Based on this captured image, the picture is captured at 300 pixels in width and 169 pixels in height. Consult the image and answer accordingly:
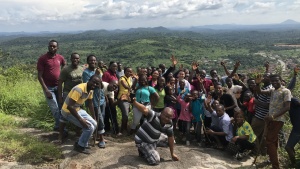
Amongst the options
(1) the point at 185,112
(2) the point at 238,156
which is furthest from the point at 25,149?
(2) the point at 238,156

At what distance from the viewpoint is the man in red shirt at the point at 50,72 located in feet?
19.7

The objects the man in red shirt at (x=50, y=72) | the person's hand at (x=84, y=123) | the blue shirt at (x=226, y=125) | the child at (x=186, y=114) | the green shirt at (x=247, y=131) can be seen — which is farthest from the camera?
the child at (x=186, y=114)

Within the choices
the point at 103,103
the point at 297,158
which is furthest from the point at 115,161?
the point at 297,158

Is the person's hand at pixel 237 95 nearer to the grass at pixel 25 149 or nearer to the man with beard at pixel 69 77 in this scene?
the man with beard at pixel 69 77

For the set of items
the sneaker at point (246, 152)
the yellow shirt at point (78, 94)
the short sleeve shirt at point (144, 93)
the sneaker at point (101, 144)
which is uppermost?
the yellow shirt at point (78, 94)

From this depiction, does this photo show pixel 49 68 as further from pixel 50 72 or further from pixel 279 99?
pixel 279 99

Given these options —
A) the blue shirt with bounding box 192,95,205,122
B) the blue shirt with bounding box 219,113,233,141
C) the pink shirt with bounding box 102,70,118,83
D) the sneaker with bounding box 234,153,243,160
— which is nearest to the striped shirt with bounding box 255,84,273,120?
the blue shirt with bounding box 219,113,233,141

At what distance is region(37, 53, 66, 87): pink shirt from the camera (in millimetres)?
6023

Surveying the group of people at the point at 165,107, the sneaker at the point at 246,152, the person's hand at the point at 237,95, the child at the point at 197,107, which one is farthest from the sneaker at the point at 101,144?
the person's hand at the point at 237,95

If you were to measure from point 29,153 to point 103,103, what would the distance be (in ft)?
5.95

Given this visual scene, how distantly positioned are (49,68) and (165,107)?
106 inches

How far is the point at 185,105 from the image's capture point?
6.84m

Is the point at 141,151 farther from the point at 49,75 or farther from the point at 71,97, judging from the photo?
the point at 49,75

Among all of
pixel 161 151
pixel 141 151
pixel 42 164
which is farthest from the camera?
pixel 161 151
